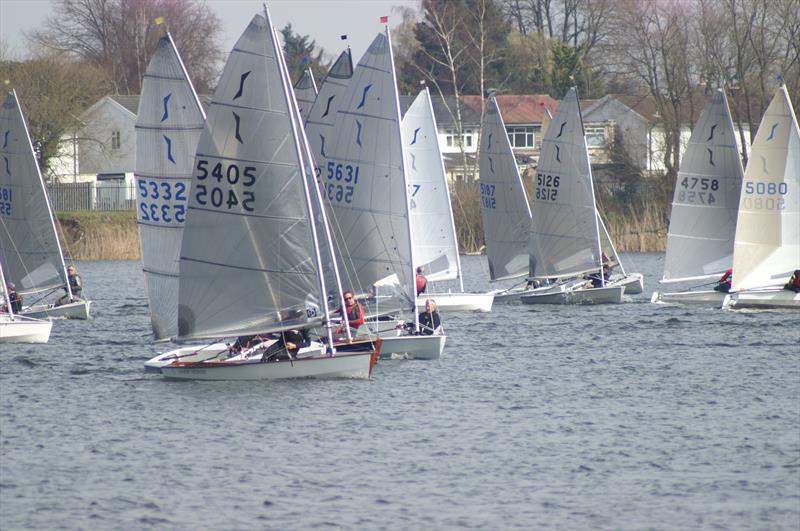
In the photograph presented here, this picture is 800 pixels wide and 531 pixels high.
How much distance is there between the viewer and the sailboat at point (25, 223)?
28.5 metres

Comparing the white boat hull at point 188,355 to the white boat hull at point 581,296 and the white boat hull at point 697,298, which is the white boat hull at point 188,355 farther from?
the white boat hull at point 697,298

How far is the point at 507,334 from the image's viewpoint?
2750 centimetres

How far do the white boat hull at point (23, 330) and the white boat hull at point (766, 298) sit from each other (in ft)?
46.5

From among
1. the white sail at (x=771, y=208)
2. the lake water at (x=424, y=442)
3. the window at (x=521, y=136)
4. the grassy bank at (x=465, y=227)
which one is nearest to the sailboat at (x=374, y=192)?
the lake water at (x=424, y=442)

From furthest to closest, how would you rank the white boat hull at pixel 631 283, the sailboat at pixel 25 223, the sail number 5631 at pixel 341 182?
the white boat hull at pixel 631 283 < the sailboat at pixel 25 223 < the sail number 5631 at pixel 341 182

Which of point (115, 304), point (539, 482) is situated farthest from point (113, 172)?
point (539, 482)

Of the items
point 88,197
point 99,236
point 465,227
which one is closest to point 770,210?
point 465,227

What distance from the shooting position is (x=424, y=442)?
630 inches

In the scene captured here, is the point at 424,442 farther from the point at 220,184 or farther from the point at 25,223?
the point at 25,223

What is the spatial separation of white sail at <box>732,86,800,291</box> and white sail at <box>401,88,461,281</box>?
6.21 metres

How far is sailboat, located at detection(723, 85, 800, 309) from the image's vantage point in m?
29.8

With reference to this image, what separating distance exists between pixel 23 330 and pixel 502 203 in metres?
13.9

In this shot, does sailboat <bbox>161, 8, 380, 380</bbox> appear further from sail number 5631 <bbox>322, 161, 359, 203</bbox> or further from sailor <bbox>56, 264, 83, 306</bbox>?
sailor <bbox>56, 264, 83, 306</bbox>

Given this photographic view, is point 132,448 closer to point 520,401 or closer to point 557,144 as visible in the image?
point 520,401
